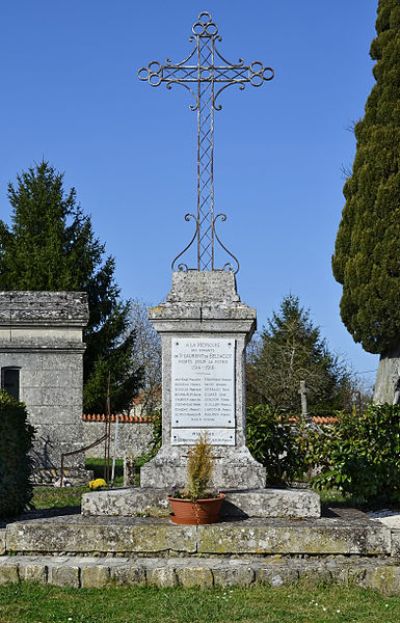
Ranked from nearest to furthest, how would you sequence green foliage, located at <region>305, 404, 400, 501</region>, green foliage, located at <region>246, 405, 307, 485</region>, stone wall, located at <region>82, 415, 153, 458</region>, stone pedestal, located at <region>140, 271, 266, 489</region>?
stone pedestal, located at <region>140, 271, 266, 489</region>, green foliage, located at <region>305, 404, 400, 501</region>, green foliage, located at <region>246, 405, 307, 485</region>, stone wall, located at <region>82, 415, 153, 458</region>

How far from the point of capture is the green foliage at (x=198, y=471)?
7802 mm

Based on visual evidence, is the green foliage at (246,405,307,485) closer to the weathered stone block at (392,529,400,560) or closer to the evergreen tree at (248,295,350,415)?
the weathered stone block at (392,529,400,560)

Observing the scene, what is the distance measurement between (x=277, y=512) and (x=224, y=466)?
2.59ft

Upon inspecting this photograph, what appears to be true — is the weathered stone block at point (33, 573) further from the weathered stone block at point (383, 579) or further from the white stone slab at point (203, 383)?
the weathered stone block at point (383, 579)

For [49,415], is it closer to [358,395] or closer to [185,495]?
[185,495]

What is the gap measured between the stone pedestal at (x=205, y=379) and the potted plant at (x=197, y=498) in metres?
0.99

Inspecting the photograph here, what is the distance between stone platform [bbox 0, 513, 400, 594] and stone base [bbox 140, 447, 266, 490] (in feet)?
2.45

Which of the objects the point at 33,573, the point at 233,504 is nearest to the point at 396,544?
the point at 233,504

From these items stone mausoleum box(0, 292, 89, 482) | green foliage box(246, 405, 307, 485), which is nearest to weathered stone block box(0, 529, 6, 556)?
green foliage box(246, 405, 307, 485)

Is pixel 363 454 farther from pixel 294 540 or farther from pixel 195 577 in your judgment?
pixel 195 577

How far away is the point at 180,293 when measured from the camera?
942 centimetres

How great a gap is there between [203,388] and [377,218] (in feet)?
47.8

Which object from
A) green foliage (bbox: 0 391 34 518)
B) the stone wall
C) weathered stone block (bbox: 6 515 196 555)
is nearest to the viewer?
weathered stone block (bbox: 6 515 196 555)

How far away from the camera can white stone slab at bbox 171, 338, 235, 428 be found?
9.12m
